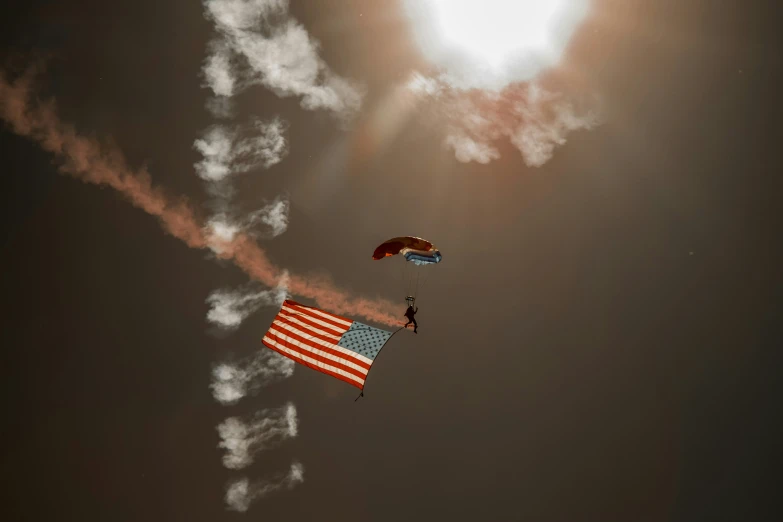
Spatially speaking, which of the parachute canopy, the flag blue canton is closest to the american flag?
the flag blue canton

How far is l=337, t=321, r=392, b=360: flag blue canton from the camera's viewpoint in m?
24.2

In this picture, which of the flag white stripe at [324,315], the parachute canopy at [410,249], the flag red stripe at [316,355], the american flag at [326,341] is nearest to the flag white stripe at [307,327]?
the american flag at [326,341]

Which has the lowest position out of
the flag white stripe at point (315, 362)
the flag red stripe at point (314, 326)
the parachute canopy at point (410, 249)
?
the flag white stripe at point (315, 362)

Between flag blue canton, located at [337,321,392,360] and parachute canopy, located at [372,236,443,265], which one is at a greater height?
parachute canopy, located at [372,236,443,265]

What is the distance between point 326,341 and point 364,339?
5.71 feet

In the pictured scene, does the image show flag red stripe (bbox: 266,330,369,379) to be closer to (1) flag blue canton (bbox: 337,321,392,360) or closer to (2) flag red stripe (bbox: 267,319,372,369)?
(2) flag red stripe (bbox: 267,319,372,369)

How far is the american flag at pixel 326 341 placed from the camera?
24.1 metres

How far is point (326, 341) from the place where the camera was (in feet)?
82.1

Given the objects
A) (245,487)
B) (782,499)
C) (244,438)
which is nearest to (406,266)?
(244,438)

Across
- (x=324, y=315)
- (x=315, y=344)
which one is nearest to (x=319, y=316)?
(x=324, y=315)

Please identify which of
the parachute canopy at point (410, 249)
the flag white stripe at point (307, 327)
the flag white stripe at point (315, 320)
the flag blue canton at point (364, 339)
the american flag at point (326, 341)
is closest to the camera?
the american flag at point (326, 341)

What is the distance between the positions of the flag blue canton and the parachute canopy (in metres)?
3.48

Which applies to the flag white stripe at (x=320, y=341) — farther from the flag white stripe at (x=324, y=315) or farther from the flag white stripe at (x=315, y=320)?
the flag white stripe at (x=324, y=315)

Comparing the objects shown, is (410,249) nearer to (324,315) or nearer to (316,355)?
(324,315)
